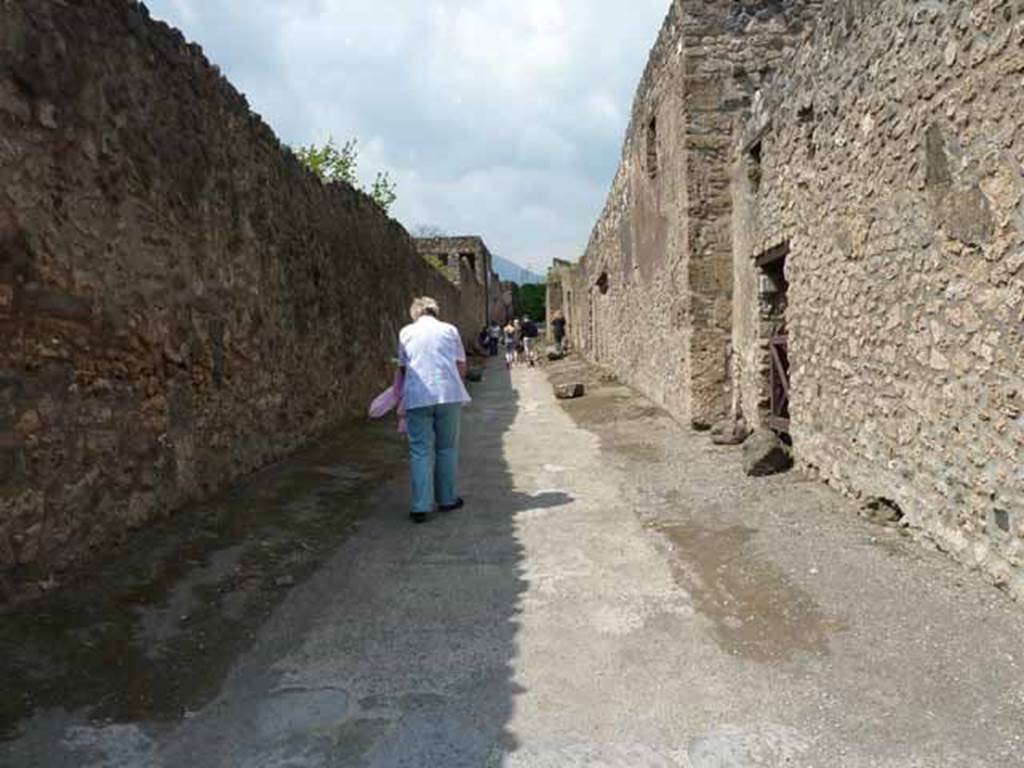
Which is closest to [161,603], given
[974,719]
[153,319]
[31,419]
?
[31,419]

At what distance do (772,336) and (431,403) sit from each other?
11.6 feet

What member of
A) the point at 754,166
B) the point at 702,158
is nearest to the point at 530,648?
the point at 754,166

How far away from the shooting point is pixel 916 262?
4129mm

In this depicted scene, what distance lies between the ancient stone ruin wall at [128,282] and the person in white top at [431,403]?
135 centimetres

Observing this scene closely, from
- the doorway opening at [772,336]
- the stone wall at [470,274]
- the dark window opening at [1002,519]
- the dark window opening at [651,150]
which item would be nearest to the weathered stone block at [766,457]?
the doorway opening at [772,336]

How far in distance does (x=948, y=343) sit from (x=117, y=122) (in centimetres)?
445

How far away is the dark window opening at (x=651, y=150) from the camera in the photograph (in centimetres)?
1018

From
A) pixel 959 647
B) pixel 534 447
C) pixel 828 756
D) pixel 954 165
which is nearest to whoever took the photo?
pixel 828 756

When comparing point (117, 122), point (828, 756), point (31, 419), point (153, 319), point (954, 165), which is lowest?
point (828, 756)

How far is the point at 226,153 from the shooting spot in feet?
19.4

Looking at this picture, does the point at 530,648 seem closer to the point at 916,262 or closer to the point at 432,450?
the point at 432,450

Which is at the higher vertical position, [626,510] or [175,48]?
[175,48]

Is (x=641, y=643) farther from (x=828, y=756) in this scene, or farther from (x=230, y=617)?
(x=230, y=617)

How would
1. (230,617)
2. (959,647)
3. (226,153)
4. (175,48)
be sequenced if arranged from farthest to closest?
(226,153) → (175,48) → (230,617) → (959,647)
